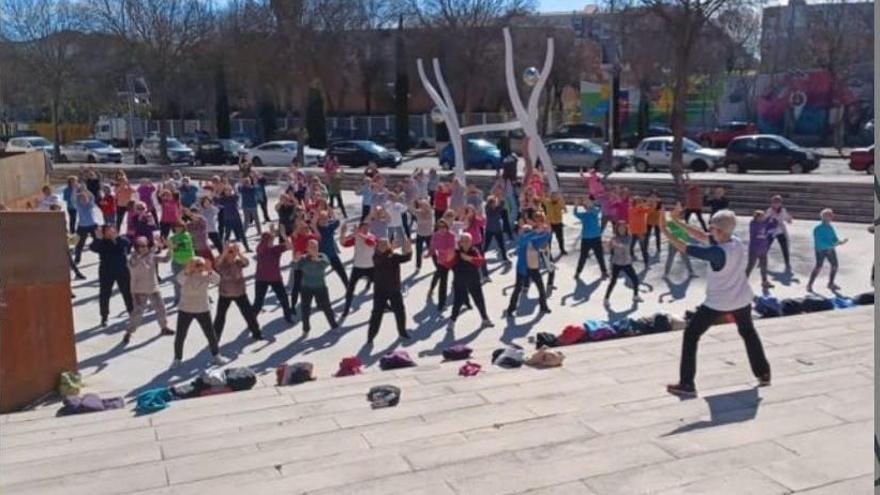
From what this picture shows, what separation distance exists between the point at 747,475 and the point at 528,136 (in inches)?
773

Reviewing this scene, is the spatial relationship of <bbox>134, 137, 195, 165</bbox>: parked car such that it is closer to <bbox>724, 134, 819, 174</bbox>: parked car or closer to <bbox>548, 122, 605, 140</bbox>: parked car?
<bbox>548, 122, 605, 140</bbox>: parked car

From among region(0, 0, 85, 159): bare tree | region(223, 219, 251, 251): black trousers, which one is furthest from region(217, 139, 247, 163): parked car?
region(223, 219, 251, 251): black trousers

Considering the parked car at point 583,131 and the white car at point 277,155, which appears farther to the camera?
the parked car at point 583,131

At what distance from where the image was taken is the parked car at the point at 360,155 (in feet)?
133

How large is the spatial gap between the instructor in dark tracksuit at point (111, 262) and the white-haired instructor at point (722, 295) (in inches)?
303

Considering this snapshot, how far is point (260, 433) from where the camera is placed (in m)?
7.34

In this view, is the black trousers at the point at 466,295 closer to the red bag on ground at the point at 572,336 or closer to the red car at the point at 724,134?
the red bag on ground at the point at 572,336

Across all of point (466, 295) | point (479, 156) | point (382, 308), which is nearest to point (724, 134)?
point (479, 156)

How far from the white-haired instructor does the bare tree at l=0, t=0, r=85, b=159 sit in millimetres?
48108

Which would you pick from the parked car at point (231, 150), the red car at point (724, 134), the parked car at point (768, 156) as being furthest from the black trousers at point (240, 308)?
the red car at point (724, 134)

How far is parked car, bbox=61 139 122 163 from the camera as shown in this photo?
48.9m

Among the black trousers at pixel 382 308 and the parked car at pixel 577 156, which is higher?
the parked car at pixel 577 156

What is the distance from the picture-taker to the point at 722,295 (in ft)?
24.7

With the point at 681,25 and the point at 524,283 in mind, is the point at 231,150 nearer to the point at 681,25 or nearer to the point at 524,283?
the point at 681,25
